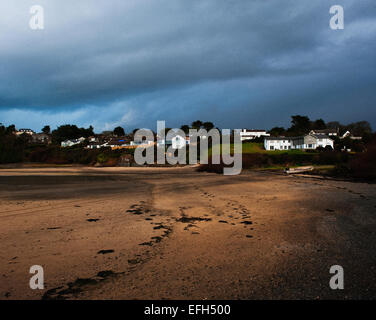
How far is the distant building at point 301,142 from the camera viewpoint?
220ft

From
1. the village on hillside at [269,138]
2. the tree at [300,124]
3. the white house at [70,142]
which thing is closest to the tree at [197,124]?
the village on hillside at [269,138]

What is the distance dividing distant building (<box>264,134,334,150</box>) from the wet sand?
60694 mm

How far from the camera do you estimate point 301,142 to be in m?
70.2

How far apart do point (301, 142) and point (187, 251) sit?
234ft

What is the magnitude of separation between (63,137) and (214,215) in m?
135

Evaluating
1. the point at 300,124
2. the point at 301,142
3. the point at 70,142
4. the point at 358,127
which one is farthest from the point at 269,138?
the point at 70,142

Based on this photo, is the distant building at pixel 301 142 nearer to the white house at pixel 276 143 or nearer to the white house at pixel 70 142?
the white house at pixel 276 143

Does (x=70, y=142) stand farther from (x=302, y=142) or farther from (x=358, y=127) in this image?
(x=358, y=127)

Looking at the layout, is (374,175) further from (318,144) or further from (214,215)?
(318,144)

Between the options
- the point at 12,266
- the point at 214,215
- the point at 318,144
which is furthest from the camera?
the point at 318,144

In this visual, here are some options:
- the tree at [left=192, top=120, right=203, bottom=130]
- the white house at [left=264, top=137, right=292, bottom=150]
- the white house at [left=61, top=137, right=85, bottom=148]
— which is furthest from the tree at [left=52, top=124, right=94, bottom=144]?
the white house at [left=264, top=137, right=292, bottom=150]

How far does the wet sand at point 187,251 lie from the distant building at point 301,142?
60694 mm
